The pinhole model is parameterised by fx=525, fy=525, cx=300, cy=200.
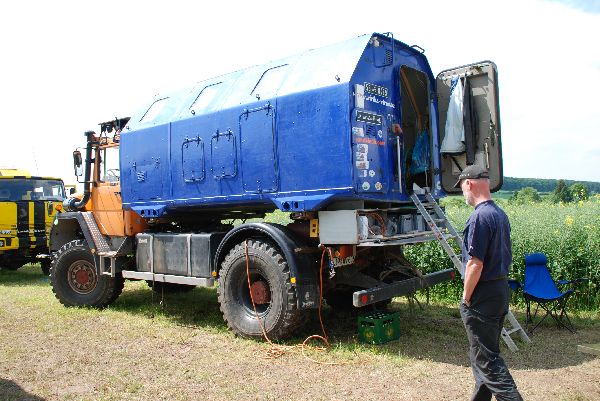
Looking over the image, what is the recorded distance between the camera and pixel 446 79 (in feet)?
22.8

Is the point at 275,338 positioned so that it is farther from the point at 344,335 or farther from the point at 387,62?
the point at 387,62

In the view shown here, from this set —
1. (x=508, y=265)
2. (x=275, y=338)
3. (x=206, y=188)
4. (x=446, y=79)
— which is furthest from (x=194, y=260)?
(x=508, y=265)

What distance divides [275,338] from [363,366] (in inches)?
51.0

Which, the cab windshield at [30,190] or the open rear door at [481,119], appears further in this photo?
the cab windshield at [30,190]

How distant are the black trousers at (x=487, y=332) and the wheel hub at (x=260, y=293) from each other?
3.24m

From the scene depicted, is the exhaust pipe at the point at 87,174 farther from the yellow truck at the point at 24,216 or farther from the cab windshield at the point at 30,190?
the cab windshield at the point at 30,190

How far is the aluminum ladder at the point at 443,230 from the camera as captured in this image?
19.8 ft

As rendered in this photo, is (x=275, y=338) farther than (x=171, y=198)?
No

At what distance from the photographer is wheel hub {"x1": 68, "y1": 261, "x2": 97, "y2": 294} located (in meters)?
9.15

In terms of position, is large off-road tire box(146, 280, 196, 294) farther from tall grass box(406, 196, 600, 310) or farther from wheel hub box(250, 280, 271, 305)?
tall grass box(406, 196, 600, 310)

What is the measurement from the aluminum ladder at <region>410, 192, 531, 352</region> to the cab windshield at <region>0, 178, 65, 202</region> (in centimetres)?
1123

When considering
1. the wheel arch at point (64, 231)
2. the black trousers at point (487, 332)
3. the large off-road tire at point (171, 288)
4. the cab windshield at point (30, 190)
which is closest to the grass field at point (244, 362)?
the black trousers at point (487, 332)

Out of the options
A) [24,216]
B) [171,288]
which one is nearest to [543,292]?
[171,288]

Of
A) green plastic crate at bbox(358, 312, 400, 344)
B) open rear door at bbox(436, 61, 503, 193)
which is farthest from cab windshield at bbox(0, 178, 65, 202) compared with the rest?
open rear door at bbox(436, 61, 503, 193)
